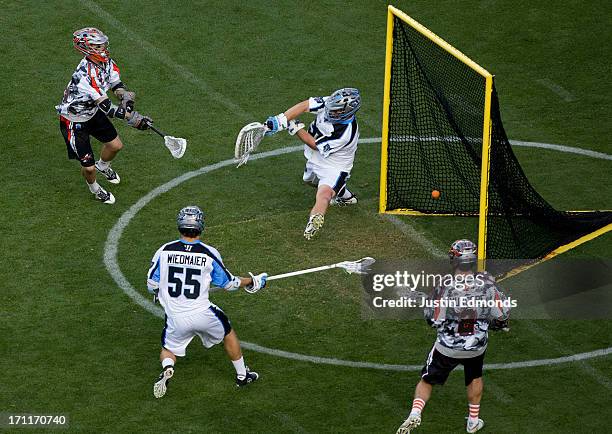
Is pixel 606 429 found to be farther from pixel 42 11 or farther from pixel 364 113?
pixel 42 11

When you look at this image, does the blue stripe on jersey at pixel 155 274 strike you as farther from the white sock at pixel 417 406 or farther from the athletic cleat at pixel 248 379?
the white sock at pixel 417 406

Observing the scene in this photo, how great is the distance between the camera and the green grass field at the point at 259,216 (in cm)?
1198

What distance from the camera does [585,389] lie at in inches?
476

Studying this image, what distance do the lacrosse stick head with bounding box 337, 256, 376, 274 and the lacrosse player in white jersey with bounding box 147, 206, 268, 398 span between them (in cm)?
119

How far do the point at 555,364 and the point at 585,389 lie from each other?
48 centimetres

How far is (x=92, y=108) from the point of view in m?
15.3

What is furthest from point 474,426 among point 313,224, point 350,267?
point 313,224

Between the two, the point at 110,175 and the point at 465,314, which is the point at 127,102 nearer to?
the point at 110,175

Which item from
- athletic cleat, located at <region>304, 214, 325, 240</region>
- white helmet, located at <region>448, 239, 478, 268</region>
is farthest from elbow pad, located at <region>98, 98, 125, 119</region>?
white helmet, located at <region>448, 239, 478, 268</region>

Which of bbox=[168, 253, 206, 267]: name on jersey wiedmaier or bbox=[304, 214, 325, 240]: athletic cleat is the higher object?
bbox=[168, 253, 206, 267]: name on jersey wiedmaier

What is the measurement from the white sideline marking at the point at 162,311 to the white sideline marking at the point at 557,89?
1.57 meters

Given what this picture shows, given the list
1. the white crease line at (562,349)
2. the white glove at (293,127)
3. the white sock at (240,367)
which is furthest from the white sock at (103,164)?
the white crease line at (562,349)

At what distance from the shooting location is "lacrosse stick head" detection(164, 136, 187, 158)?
15.6 metres

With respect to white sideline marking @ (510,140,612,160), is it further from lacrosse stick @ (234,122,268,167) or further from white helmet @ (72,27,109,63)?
white helmet @ (72,27,109,63)
